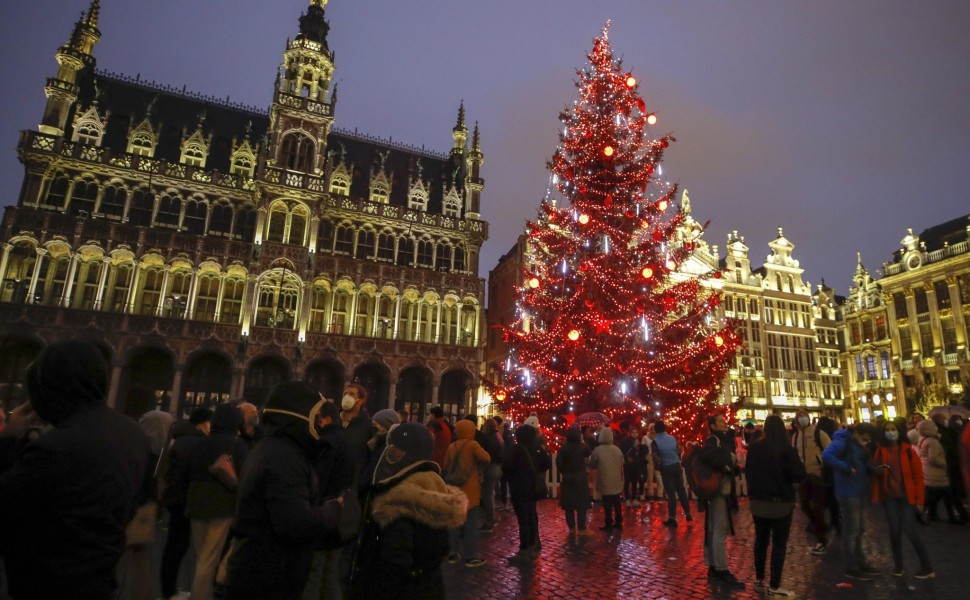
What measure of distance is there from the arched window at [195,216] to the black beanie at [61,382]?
31.2 m

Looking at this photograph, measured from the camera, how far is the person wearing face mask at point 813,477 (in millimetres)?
8391

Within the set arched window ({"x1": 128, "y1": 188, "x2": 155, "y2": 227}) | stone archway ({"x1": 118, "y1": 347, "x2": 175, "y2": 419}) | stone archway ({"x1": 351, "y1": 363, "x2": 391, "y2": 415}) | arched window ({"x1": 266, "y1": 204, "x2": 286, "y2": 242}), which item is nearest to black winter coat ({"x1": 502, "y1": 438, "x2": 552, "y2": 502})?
stone archway ({"x1": 351, "y1": 363, "x2": 391, "y2": 415})

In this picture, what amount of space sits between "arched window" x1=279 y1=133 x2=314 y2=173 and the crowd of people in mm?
26185

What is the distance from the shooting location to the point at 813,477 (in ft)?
28.6

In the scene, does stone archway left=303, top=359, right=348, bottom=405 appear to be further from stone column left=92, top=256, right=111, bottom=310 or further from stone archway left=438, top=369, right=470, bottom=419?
stone column left=92, top=256, right=111, bottom=310

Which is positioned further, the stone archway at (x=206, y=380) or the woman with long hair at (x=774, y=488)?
the stone archway at (x=206, y=380)

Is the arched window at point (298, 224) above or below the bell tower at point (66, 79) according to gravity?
below

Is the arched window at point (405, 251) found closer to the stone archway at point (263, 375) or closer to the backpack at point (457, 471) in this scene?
the stone archway at point (263, 375)

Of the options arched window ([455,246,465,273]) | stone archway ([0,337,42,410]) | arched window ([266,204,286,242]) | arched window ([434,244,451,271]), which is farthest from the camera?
arched window ([455,246,465,273])

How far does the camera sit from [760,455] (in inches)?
243

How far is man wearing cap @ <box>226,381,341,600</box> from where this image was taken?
294cm

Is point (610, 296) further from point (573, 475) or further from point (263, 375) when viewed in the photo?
point (263, 375)

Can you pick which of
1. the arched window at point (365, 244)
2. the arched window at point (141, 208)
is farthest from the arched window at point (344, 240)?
the arched window at point (141, 208)

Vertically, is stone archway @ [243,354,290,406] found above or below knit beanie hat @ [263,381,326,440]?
above
